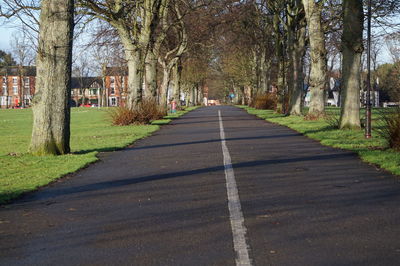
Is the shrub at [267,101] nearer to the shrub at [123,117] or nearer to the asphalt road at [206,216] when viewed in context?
the shrub at [123,117]

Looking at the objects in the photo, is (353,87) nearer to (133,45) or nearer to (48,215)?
(133,45)

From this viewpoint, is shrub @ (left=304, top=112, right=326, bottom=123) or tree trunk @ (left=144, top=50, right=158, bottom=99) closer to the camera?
shrub @ (left=304, top=112, right=326, bottom=123)

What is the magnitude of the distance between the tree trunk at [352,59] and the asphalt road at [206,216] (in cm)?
903

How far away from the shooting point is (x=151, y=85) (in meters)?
38.6

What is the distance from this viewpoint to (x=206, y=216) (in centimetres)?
700

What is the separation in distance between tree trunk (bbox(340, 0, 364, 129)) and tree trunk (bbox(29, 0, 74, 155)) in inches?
419

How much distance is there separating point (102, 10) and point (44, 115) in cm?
1630

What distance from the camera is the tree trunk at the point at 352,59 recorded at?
68.3 feet

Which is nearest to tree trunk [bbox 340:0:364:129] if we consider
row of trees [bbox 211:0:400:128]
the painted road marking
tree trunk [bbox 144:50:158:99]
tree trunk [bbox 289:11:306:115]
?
row of trees [bbox 211:0:400:128]

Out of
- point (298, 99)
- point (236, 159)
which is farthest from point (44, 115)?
point (298, 99)

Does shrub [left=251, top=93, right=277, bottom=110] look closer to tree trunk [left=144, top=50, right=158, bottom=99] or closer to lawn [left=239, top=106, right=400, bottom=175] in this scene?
tree trunk [left=144, top=50, right=158, bottom=99]

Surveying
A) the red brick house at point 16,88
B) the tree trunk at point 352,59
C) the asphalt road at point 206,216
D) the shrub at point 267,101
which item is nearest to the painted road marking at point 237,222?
the asphalt road at point 206,216

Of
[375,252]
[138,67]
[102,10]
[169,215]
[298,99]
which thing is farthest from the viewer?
[298,99]

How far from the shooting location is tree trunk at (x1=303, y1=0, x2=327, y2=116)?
28969mm
